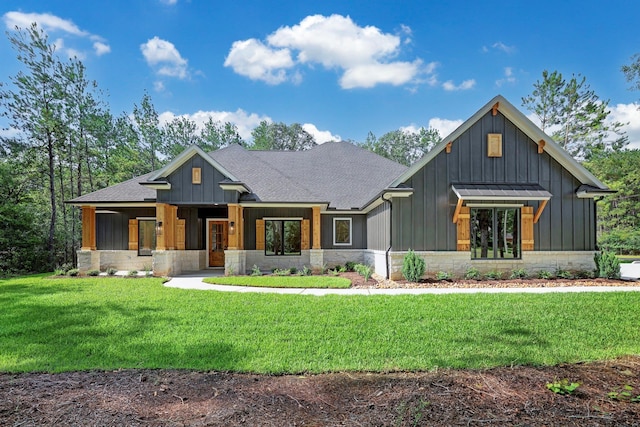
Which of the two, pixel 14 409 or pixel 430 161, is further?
pixel 430 161

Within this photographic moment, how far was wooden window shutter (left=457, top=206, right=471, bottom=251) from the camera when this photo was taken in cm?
1153

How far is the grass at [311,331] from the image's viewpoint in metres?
4.73

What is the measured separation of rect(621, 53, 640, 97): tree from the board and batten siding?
3817 millimetres

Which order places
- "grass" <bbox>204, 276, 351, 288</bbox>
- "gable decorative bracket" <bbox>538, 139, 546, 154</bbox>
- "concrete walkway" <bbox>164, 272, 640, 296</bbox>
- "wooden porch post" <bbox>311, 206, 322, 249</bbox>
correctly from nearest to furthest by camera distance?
"concrete walkway" <bbox>164, 272, 640, 296</bbox> < "grass" <bbox>204, 276, 351, 288</bbox> < "gable decorative bracket" <bbox>538, 139, 546, 154</bbox> < "wooden porch post" <bbox>311, 206, 322, 249</bbox>

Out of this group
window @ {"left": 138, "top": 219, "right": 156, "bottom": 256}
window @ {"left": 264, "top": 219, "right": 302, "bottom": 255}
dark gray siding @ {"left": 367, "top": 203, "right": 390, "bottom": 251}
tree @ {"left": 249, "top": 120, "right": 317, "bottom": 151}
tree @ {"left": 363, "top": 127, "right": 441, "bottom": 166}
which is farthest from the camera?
tree @ {"left": 363, "top": 127, "right": 441, "bottom": 166}

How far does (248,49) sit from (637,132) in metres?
35.0

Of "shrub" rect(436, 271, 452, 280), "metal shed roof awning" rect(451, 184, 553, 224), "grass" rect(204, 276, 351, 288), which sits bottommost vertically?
"grass" rect(204, 276, 351, 288)

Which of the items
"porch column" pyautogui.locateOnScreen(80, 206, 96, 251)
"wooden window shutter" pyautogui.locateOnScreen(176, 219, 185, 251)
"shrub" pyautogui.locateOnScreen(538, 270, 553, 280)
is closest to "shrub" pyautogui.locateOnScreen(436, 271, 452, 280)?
"shrub" pyautogui.locateOnScreen(538, 270, 553, 280)

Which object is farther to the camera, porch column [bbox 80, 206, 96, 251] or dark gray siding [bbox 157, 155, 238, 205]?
porch column [bbox 80, 206, 96, 251]

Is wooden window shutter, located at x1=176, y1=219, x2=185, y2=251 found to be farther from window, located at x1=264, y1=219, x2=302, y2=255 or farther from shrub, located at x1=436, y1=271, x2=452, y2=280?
shrub, located at x1=436, y1=271, x2=452, y2=280

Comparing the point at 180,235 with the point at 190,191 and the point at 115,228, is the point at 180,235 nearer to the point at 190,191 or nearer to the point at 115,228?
the point at 190,191

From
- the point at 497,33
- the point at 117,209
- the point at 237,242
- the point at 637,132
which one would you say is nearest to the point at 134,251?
the point at 117,209

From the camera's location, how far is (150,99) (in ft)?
101

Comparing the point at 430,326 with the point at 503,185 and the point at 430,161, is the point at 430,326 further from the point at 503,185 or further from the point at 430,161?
the point at 503,185
